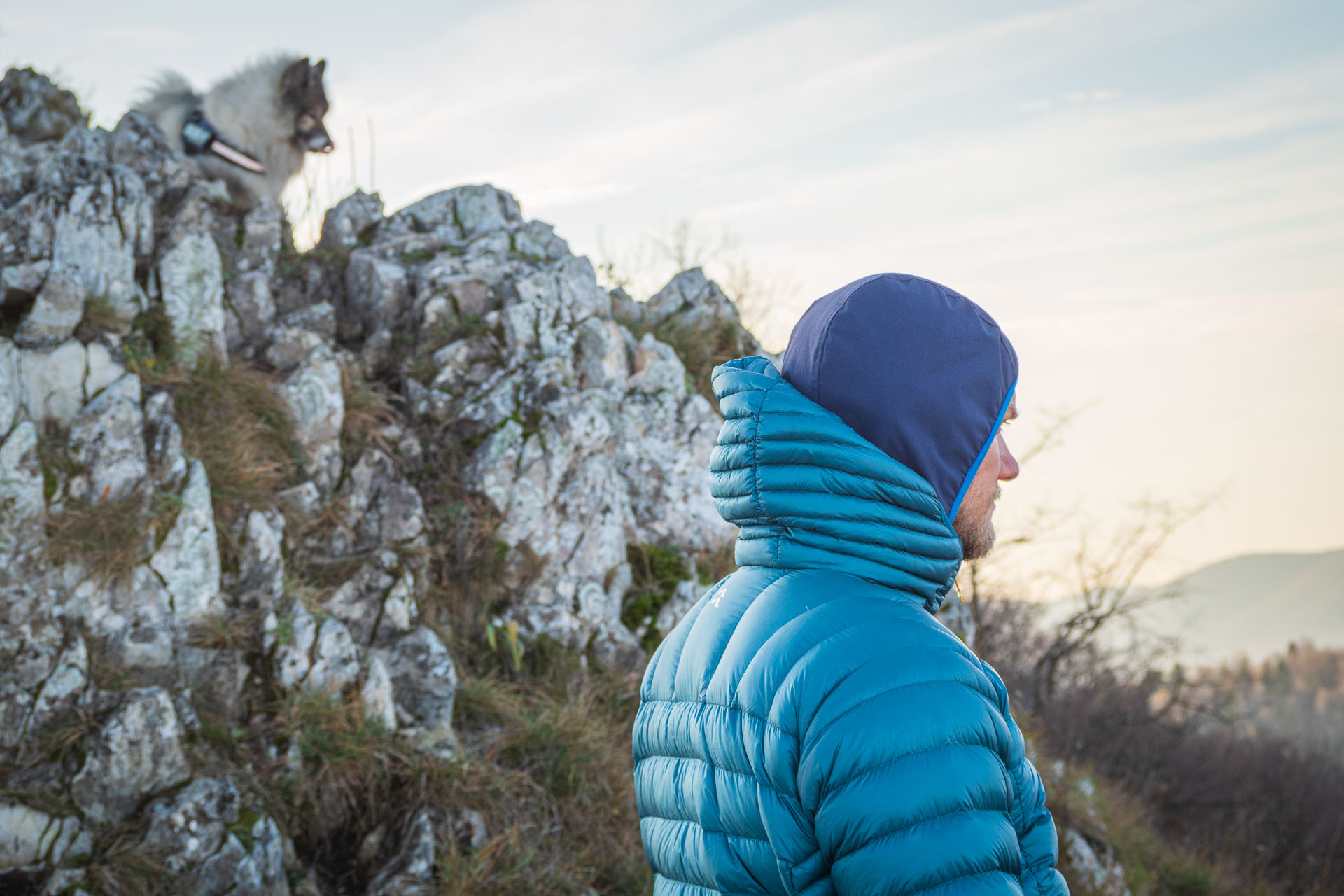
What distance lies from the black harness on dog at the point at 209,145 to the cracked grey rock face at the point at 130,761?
4.72 meters

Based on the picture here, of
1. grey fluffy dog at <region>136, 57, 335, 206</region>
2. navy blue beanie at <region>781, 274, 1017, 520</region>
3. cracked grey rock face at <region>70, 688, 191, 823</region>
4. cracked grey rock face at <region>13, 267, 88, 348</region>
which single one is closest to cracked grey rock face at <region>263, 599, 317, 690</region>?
cracked grey rock face at <region>70, 688, 191, 823</region>

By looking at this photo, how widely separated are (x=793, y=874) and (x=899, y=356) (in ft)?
2.52

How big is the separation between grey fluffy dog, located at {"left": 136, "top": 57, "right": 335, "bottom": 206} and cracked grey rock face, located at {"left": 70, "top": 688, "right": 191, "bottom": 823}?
14.9ft

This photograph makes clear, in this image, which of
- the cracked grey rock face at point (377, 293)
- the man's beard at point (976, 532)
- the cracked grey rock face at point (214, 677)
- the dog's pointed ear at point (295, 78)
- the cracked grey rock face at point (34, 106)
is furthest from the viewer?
the dog's pointed ear at point (295, 78)

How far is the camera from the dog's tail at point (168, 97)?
7395 millimetres

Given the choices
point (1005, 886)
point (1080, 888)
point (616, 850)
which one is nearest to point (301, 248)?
point (616, 850)

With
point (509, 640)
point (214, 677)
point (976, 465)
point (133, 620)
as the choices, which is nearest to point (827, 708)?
point (976, 465)

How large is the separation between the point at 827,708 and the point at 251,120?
779 cm

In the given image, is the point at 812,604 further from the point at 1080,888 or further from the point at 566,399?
the point at 1080,888

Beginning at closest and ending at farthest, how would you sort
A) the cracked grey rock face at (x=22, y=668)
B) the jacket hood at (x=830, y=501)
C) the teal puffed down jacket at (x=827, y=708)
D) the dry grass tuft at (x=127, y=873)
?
1. the teal puffed down jacket at (x=827, y=708)
2. the jacket hood at (x=830, y=501)
3. the dry grass tuft at (x=127, y=873)
4. the cracked grey rock face at (x=22, y=668)

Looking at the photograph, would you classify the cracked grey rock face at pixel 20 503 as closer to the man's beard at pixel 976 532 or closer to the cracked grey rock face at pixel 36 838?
the cracked grey rock face at pixel 36 838

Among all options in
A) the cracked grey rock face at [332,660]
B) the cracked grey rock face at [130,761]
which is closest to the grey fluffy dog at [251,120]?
the cracked grey rock face at [332,660]

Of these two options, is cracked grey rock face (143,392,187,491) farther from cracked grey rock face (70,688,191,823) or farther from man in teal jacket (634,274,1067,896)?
man in teal jacket (634,274,1067,896)

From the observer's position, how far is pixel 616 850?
4.40m
